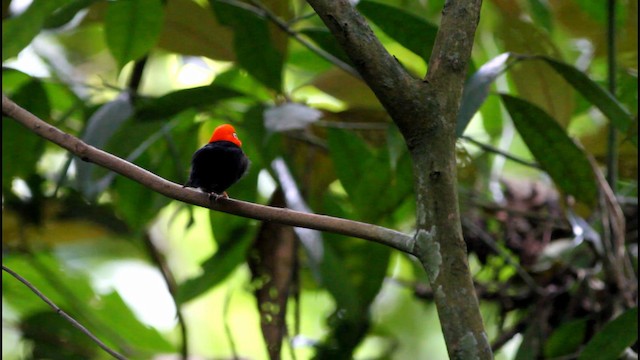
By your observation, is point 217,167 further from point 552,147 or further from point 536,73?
point 536,73

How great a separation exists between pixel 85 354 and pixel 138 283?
2.39 ft

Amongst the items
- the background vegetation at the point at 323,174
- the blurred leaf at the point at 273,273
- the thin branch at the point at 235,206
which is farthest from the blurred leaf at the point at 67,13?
the thin branch at the point at 235,206

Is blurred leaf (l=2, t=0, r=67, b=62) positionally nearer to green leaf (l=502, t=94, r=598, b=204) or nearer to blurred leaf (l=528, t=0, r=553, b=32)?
green leaf (l=502, t=94, r=598, b=204)

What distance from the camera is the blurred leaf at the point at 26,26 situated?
2.02 m

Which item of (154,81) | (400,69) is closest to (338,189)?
(154,81)

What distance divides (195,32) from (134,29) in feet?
1.12

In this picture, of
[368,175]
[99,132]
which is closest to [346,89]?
[368,175]

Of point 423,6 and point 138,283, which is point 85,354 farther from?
point 423,6

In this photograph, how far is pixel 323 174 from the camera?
2.55 m

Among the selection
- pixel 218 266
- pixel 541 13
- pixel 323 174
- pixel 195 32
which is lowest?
pixel 218 266

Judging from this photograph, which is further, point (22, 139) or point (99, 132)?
point (22, 139)

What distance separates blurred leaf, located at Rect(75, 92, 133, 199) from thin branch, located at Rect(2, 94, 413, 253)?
718 mm

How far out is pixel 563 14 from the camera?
9.02ft

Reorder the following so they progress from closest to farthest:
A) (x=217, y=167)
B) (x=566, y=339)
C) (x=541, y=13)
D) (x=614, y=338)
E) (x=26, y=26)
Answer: (x=217, y=167)
(x=614, y=338)
(x=26, y=26)
(x=566, y=339)
(x=541, y=13)
